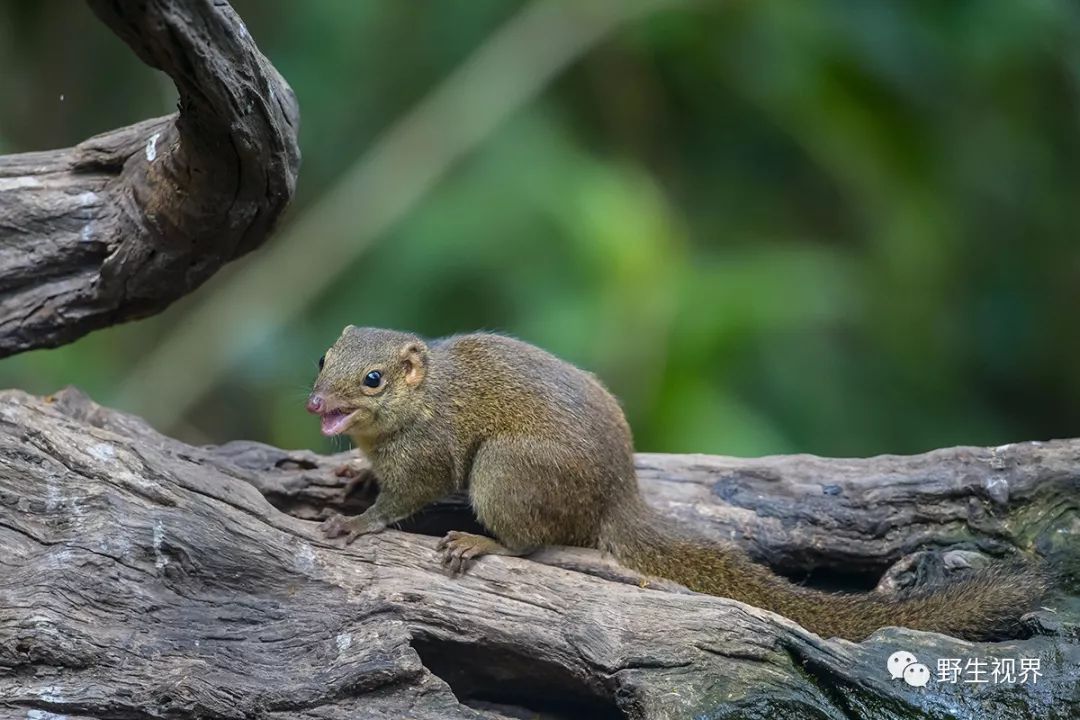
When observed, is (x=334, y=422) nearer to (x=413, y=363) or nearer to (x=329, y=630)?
(x=413, y=363)

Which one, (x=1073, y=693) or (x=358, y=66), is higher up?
(x=358, y=66)

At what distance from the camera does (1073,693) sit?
4895mm

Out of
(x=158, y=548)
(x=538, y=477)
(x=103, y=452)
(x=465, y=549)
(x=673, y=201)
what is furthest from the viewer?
(x=673, y=201)

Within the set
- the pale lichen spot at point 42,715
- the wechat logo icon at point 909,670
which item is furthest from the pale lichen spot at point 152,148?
the wechat logo icon at point 909,670

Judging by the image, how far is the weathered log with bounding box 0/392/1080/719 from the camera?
437cm

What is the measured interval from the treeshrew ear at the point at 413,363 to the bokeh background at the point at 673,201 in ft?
9.02

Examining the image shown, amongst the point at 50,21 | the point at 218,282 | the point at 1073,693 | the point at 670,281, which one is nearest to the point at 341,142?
the point at 218,282

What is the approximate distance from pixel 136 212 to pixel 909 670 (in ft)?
12.5

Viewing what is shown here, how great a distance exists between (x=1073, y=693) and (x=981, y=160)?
746 cm

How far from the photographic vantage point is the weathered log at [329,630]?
4.37 m

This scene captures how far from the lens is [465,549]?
5246 millimetres

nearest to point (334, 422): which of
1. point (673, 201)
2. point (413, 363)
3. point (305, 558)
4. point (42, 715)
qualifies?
point (413, 363)

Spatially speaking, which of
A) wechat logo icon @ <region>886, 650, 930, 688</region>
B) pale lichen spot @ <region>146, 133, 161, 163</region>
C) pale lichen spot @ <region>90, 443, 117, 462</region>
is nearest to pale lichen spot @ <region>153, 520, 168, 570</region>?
pale lichen spot @ <region>90, 443, 117, 462</region>

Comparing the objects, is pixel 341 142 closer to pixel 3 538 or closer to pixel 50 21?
pixel 50 21
